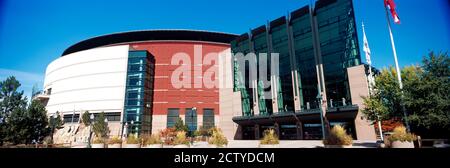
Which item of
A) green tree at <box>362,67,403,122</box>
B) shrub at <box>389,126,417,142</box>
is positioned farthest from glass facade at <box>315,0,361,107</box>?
shrub at <box>389,126,417,142</box>

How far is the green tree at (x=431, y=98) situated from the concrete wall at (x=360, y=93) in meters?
11.6

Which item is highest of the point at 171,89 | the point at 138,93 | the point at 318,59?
the point at 318,59

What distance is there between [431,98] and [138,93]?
5049 cm

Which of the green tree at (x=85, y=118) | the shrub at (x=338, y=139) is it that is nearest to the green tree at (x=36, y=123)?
the green tree at (x=85, y=118)

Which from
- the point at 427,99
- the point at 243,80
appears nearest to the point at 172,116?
the point at 243,80

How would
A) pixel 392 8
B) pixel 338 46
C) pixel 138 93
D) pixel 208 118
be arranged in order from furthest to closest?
pixel 208 118 < pixel 138 93 < pixel 338 46 < pixel 392 8

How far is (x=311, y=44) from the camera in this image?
32000 mm

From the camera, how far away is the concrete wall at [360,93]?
989 inches

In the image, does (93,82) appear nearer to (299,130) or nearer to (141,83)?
(141,83)

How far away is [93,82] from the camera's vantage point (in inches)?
2106

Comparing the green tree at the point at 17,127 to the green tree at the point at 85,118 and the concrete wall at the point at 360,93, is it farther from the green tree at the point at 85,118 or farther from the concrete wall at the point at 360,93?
the concrete wall at the point at 360,93
